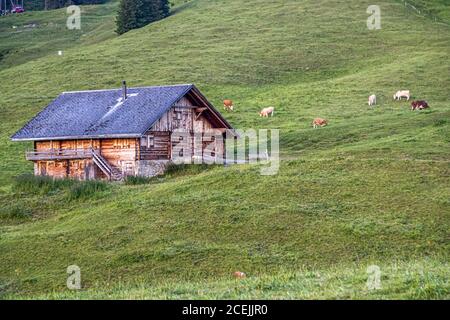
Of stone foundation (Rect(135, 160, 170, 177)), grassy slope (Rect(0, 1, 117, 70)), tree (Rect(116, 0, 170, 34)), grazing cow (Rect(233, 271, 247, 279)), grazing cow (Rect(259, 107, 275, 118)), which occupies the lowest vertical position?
stone foundation (Rect(135, 160, 170, 177))

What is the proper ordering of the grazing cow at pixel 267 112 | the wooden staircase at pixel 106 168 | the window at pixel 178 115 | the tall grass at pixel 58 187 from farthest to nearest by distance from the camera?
the grazing cow at pixel 267 112
the window at pixel 178 115
the wooden staircase at pixel 106 168
the tall grass at pixel 58 187

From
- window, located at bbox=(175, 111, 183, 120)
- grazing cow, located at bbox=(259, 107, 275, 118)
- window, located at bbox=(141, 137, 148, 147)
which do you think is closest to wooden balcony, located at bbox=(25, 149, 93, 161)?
window, located at bbox=(141, 137, 148, 147)

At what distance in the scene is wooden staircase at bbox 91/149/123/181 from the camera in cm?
5094

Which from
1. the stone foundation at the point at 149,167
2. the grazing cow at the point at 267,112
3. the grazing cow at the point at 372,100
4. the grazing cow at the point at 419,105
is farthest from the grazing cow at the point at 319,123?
the stone foundation at the point at 149,167

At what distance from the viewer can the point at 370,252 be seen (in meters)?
29.4

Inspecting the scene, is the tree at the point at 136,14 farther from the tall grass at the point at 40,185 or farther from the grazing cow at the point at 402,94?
the tall grass at the point at 40,185

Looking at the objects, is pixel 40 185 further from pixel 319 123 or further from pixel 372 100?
pixel 372 100

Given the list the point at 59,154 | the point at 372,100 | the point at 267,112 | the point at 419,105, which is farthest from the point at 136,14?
the point at 59,154

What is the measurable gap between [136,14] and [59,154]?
60.7 metres

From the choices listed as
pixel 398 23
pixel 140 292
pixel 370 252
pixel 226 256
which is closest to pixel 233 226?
pixel 226 256

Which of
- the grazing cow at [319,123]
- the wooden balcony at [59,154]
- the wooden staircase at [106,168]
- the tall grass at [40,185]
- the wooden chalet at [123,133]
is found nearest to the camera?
the tall grass at [40,185]

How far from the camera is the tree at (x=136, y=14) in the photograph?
112062 millimetres

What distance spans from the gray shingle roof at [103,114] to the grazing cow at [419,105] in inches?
662

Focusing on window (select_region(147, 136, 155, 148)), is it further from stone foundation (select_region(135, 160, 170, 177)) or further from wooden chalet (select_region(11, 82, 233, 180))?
stone foundation (select_region(135, 160, 170, 177))
